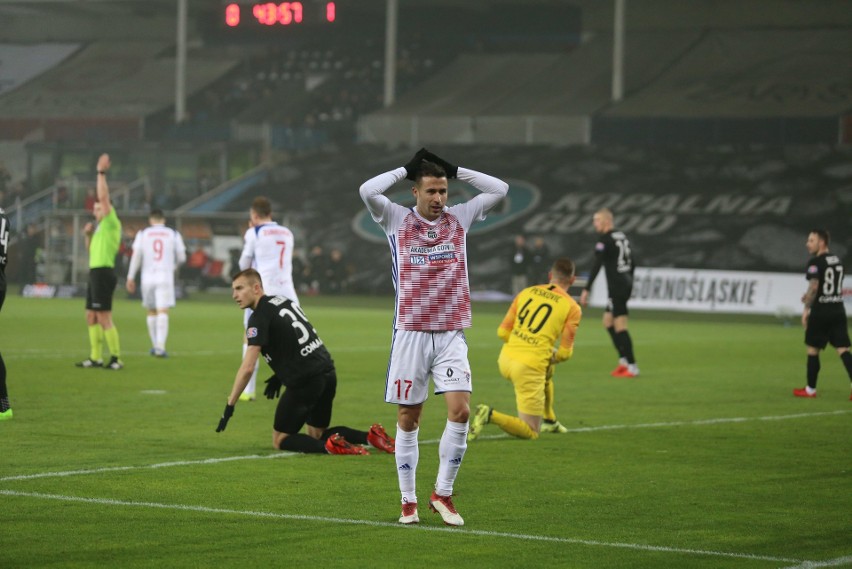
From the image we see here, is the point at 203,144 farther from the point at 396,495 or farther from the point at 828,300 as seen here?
the point at 396,495

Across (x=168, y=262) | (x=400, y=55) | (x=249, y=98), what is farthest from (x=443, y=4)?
(x=168, y=262)

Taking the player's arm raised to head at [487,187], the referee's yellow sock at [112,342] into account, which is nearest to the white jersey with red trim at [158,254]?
the referee's yellow sock at [112,342]

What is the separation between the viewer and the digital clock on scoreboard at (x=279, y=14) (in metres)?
46.0

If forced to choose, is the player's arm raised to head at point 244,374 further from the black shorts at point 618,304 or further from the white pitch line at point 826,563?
the black shorts at point 618,304

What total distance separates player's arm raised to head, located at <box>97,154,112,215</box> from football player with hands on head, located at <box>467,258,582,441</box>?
524 centimetres

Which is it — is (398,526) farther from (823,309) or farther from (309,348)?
(823,309)

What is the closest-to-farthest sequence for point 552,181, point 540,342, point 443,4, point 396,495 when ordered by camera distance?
point 396,495, point 540,342, point 552,181, point 443,4

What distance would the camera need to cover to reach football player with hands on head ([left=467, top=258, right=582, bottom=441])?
13.0 meters

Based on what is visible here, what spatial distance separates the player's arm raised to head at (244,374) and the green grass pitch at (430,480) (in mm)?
587

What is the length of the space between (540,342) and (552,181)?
3485 centimetres

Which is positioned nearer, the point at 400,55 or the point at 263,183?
the point at 263,183

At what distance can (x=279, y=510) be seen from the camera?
360 inches

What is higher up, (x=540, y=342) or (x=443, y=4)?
(x=443, y=4)

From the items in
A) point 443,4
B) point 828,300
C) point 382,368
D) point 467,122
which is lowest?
point 382,368
